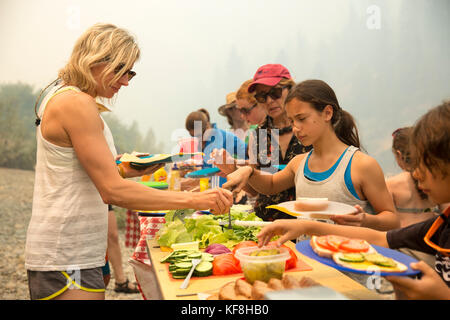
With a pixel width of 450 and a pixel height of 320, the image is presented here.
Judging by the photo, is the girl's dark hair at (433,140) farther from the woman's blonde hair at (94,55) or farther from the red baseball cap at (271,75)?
the red baseball cap at (271,75)

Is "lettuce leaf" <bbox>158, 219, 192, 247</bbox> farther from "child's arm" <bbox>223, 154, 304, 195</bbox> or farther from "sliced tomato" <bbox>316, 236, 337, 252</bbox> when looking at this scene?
"sliced tomato" <bbox>316, 236, 337, 252</bbox>

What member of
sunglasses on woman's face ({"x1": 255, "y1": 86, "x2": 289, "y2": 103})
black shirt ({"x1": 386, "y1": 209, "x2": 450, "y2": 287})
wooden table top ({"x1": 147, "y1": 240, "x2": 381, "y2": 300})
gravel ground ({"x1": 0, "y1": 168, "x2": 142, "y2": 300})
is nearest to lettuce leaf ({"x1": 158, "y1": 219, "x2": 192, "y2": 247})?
wooden table top ({"x1": 147, "y1": 240, "x2": 381, "y2": 300})

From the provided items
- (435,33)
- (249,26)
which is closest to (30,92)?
(249,26)

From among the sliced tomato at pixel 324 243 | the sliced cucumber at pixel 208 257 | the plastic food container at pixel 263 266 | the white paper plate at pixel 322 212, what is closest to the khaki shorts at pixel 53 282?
the sliced cucumber at pixel 208 257

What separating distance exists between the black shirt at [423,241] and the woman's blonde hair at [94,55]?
1.43 metres

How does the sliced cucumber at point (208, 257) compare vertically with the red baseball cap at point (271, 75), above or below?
below

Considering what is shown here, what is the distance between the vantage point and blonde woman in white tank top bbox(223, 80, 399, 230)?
1938 mm

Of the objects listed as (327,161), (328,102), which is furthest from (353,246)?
(328,102)

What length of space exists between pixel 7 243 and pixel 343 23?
6742 mm

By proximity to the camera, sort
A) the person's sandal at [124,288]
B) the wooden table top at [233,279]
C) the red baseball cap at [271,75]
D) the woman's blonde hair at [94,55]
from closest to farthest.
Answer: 1. the wooden table top at [233,279]
2. the woman's blonde hair at [94,55]
3. the red baseball cap at [271,75]
4. the person's sandal at [124,288]

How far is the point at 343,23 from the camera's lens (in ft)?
23.1

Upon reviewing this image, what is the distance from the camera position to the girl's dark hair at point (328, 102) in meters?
2.18

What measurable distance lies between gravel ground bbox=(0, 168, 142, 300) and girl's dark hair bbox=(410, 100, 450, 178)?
4242 mm
